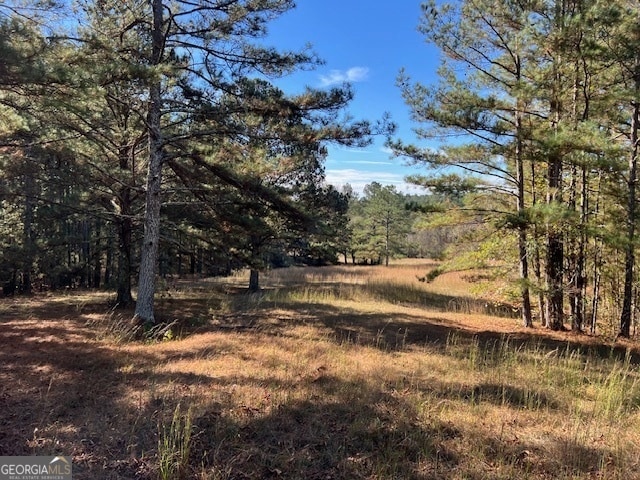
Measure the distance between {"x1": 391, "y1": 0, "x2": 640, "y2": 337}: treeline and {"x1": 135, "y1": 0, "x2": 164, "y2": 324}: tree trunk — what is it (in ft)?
16.3

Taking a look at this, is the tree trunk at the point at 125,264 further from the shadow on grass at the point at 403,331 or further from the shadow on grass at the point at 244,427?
the shadow on grass at the point at 244,427

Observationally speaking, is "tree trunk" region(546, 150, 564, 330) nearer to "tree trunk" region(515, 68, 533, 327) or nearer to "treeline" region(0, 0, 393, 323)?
"tree trunk" region(515, 68, 533, 327)

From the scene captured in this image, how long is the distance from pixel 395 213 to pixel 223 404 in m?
36.0

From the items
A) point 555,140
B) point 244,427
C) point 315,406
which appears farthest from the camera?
point 555,140

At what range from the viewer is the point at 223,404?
3637 millimetres

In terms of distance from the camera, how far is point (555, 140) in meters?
6.09

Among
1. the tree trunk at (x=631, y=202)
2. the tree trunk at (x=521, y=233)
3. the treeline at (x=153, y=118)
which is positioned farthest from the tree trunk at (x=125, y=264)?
the tree trunk at (x=631, y=202)

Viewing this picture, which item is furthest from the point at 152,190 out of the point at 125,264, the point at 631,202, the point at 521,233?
the point at 631,202

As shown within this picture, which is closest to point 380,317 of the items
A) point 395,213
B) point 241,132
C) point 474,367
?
point 474,367

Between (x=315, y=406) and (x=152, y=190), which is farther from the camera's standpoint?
(x=152, y=190)

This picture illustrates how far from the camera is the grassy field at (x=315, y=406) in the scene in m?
2.80

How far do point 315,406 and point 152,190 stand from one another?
5647 mm

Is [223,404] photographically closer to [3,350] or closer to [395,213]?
[3,350]

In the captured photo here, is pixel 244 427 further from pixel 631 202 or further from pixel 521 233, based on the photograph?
pixel 631 202
